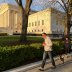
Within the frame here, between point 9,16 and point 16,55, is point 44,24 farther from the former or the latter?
point 16,55

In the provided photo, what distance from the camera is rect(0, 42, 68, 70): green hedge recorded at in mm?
10889

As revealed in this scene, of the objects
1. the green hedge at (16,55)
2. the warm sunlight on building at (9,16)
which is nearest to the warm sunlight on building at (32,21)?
the warm sunlight on building at (9,16)

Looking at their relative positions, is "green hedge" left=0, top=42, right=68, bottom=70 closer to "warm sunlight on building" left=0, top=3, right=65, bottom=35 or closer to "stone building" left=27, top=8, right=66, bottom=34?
"stone building" left=27, top=8, right=66, bottom=34

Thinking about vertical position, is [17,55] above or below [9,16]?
below

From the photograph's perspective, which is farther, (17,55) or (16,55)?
(17,55)

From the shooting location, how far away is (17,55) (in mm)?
11805

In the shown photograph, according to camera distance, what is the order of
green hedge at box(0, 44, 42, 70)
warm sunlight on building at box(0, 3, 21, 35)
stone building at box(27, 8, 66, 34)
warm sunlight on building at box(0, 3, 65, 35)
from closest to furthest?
green hedge at box(0, 44, 42, 70) → stone building at box(27, 8, 66, 34) → warm sunlight on building at box(0, 3, 65, 35) → warm sunlight on building at box(0, 3, 21, 35)

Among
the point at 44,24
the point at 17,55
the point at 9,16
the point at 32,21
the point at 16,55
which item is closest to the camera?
the point at 16,55

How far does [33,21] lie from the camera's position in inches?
4382

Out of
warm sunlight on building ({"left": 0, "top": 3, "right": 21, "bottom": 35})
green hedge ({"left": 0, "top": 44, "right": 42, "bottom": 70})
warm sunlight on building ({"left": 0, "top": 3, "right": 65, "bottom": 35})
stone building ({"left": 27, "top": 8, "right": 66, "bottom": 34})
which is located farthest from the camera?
warm sunlight on building ({"left": 0, "top": 3, "right": 21, "bottom": 35})

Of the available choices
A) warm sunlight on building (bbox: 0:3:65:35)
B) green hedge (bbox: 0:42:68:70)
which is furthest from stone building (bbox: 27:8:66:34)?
green hedge (bbox: 0:42:68:70)

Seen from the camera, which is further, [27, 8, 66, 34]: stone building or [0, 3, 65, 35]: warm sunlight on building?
[0, 3, 65, 35]: warm sunlight on building

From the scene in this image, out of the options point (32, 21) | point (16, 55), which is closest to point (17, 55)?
point (16, 55)

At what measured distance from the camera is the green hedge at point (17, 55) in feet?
35.7
